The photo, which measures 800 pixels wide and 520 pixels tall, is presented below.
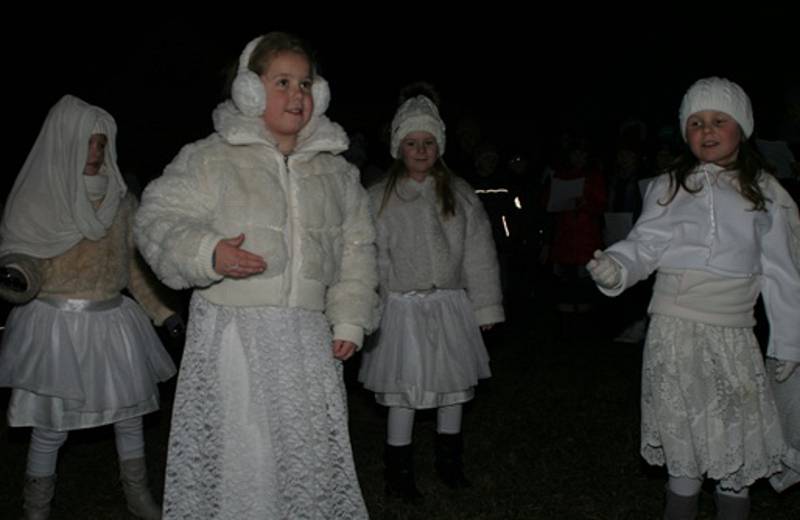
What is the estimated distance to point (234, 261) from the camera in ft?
10.7

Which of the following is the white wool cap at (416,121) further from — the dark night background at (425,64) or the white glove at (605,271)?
the dark night background at (425,64)

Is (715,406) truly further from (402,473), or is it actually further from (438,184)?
(438,184)

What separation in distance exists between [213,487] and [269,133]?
1.30m

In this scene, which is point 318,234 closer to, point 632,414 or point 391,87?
point 632,414

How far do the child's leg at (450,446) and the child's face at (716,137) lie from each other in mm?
1895

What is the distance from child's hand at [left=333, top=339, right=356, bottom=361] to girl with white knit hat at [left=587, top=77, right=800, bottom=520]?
1.05m

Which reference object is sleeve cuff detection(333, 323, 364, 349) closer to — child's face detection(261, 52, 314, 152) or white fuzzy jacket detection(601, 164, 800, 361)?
child's face detection(261, 52, 314, 152)

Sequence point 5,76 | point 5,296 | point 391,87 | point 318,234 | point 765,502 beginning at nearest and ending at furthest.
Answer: point 318,234
point 5,296
point 765,502
point 5,76
point 391,87

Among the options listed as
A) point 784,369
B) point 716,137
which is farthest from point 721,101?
point 784,369

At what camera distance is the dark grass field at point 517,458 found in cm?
501

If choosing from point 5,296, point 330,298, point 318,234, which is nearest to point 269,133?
point 318,234

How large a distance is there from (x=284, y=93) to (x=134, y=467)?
2.16 m

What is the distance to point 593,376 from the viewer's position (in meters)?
8.01

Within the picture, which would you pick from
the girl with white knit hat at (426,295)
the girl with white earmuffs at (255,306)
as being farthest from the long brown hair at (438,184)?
the girl with white earmuffs at (255,306)
